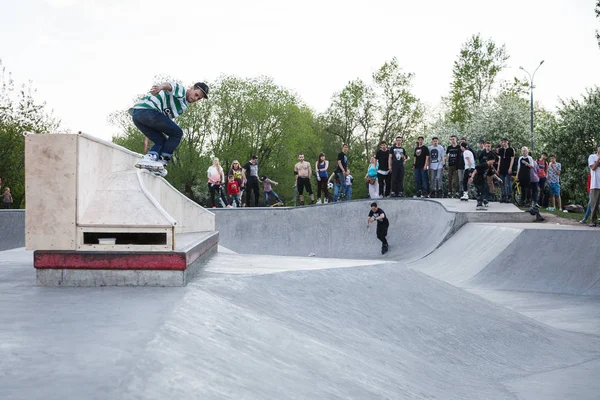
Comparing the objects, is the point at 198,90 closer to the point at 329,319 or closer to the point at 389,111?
the point at 329,319

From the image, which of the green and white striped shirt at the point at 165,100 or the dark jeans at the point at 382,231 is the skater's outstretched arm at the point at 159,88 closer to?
the green and white striped shirt at the point at 165,100

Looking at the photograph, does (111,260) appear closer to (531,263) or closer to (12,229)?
(531,263)

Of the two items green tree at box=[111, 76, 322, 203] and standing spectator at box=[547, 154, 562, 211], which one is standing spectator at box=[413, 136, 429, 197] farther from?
green tree at box=[111, 76, 322, 203]

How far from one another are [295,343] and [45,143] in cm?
→ 255

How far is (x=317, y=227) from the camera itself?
18.9 metres

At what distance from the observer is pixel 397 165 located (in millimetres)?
18141

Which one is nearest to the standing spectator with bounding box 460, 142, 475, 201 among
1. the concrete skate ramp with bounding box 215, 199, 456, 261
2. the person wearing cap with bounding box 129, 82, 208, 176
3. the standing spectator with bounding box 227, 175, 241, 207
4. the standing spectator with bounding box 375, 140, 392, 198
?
the concrete skate ramp with bounding box 215, 199, 456, 261

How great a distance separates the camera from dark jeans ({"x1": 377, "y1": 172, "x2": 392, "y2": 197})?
19109 millimetres

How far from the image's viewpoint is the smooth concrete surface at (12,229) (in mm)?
17828

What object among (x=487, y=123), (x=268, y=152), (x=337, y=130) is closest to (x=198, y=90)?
(x=487, y=123)

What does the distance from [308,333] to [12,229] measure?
16312 millimetres

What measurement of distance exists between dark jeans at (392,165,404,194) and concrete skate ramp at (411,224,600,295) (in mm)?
5670

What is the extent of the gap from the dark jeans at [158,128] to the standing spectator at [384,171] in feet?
37.2

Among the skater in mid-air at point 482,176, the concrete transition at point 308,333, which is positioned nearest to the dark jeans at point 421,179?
the skater in mid-air at point 482,176
